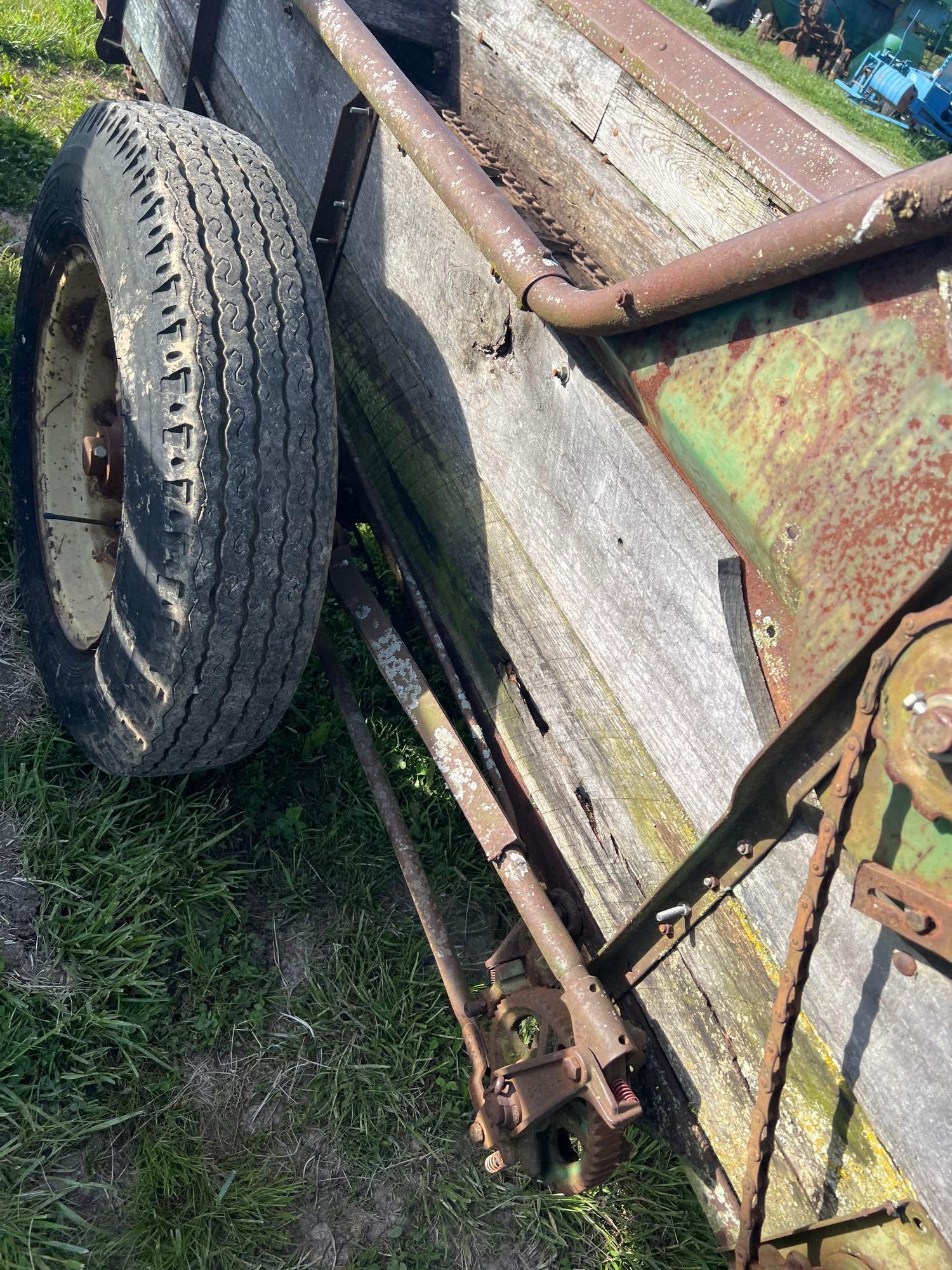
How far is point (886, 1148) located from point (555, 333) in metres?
1.50

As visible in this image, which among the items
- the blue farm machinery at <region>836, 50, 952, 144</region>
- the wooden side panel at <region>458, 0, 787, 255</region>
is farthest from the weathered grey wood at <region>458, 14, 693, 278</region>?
the blue farm machinery at <region>836, 50, 952, 144</region>

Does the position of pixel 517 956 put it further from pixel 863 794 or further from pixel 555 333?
pixel 555 333

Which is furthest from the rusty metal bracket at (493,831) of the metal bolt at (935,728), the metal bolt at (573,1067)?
the metal bolt at (935,728)

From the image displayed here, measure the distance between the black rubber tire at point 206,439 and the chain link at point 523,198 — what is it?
3.15 feet

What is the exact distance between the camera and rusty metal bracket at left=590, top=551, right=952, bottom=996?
1369 millimetres

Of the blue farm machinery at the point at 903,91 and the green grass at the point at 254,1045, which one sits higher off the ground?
the blue farm machinery at the point at 903,91

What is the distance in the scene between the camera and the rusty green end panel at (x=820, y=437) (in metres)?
1.31

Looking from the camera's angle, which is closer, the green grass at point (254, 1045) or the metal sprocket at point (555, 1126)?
the metal sprocket at point (555, 1126)

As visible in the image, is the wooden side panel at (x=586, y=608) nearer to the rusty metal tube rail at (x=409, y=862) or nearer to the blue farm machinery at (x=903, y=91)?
the rusty metal tube rail at (x=409, y=862)

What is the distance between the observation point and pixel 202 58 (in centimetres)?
314

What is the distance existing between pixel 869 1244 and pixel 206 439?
5.77 feet

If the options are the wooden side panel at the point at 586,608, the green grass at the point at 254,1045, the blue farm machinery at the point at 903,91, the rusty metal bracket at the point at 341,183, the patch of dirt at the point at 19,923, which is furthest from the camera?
the blue farm machinery at the point at 903,91

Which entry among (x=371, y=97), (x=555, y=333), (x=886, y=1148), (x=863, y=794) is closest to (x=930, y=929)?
(x=863, y=794)

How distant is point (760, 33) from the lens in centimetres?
1267
